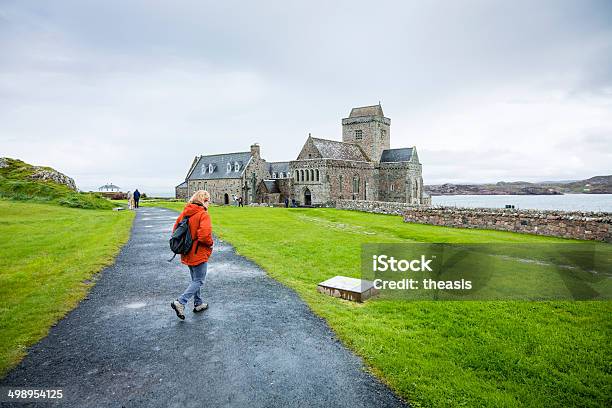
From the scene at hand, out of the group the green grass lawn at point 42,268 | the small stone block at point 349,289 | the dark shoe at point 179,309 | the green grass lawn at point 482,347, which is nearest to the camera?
the green grass lawn at point 482,347

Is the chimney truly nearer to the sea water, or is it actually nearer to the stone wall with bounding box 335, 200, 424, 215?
the stone wall with bounding box 335, 200, 424, 215

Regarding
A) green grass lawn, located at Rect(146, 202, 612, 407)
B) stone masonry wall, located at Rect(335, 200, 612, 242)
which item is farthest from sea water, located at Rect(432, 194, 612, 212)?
green grass lawn, located at Rect(146, 202, 612, 407)

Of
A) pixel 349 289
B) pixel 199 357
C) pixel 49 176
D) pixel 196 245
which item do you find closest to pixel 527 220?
pixel 349 289

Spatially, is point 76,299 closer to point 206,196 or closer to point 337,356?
point 206,196

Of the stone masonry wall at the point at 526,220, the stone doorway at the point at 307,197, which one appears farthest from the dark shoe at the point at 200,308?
the stone doorway at the point at 307,197

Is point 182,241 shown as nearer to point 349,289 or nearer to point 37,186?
point 349,289

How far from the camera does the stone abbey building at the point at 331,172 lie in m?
53.2

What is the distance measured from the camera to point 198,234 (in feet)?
25.4

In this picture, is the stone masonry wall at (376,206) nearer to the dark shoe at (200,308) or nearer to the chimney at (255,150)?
the chimney at (255,150)

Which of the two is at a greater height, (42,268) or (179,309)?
(42,268)

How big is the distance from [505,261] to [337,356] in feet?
36.0

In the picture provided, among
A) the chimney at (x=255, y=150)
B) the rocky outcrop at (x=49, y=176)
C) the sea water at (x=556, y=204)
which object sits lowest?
the sea water at (x=556, y=204)

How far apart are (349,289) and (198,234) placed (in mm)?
4247

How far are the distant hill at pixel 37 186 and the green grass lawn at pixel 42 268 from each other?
9525mm
